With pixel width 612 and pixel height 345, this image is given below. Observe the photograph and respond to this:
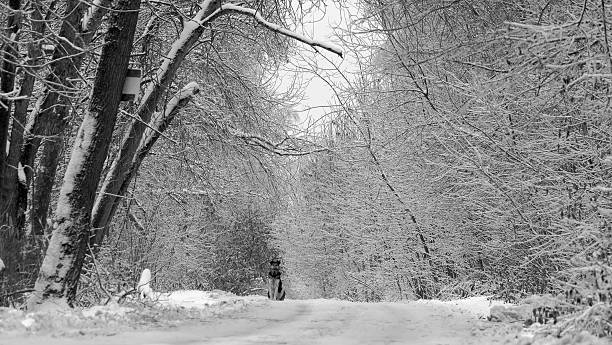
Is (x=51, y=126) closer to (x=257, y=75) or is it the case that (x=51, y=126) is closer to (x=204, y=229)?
(x=257, y=75)

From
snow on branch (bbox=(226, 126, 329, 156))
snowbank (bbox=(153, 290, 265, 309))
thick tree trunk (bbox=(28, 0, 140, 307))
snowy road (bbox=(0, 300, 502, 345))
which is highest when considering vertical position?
snow on branch (bbox=(226, 126, 329, 156))

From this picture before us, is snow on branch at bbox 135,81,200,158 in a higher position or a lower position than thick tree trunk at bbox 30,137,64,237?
higher

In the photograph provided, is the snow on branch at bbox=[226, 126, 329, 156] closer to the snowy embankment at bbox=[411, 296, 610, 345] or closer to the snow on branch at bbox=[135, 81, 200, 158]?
the snow on branch at bbox=[135, 81, 200, 158]

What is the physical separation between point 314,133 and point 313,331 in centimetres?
664

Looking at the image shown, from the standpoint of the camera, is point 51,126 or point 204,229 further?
point 204,229

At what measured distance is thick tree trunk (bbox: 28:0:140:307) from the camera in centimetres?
675

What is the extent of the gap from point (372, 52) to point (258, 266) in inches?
905

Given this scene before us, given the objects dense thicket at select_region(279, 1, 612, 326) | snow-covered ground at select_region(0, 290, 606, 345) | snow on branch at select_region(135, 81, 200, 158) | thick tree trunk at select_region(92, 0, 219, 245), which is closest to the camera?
snow-covered ground at select_region(0, 290, 606, 345)

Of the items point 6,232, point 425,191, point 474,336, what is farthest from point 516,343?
point 425,191

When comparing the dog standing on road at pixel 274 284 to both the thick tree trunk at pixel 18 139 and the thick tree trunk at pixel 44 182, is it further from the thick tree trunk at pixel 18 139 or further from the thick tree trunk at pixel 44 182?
the thick tree trunk at pixel 18 139

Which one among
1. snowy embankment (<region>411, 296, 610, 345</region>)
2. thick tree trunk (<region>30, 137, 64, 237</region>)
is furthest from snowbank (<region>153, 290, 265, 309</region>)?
snowy embankment (<region>411, 296, 610, 345</region>)

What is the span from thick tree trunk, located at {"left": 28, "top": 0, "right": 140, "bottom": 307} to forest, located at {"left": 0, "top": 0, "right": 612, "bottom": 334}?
0.02m

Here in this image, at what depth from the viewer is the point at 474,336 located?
20.0 ft

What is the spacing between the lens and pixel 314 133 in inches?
492
